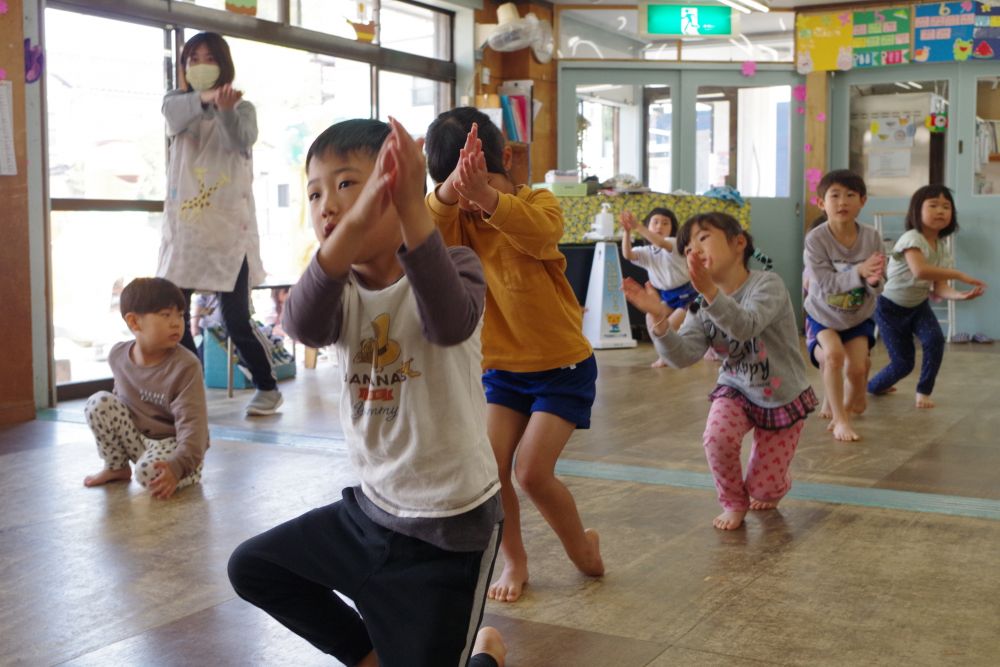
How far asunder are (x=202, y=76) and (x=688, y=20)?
18.7ft

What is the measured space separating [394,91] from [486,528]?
270 inches

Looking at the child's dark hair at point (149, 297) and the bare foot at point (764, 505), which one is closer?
the bare foot at point (764, 505)

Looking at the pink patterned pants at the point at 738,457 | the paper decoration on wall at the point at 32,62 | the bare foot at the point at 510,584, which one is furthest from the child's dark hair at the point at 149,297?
the paper decoration on wall at the point at 32,62

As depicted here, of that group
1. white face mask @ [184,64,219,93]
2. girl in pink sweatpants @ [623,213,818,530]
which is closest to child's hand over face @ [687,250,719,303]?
girl in pink sweatpants @ [623,213,818,530]

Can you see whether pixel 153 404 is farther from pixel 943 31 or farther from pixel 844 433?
pixel 943 31

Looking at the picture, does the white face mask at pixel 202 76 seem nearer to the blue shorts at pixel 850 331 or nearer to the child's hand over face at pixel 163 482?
the child's hand over face at pixel 163 482

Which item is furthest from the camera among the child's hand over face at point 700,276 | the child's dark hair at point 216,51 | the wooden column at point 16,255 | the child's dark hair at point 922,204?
the child's dark hair at point 922,204

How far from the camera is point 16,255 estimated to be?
4871 mm

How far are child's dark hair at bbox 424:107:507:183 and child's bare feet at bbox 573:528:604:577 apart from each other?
0.82 metres

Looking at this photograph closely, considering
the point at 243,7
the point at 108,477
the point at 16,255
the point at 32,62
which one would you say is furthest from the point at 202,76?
the point at 243,7

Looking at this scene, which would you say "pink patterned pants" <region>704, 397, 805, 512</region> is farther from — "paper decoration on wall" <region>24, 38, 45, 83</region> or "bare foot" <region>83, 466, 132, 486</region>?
"paper decoration on wall" <region>24, 38, 45, 83</region>

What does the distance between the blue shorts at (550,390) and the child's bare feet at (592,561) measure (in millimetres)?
256

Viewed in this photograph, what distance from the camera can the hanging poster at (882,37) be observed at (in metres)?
8.84

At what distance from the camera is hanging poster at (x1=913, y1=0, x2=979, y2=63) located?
8594 mm
